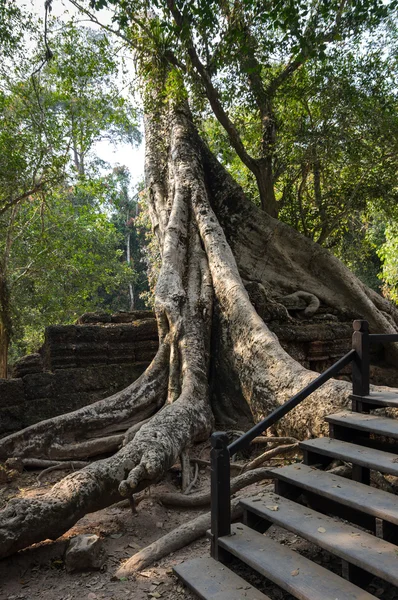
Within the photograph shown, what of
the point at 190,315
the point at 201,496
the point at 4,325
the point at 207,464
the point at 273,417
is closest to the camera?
the point at 273,417

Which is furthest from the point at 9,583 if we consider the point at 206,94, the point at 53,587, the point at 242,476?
the point at 206,94

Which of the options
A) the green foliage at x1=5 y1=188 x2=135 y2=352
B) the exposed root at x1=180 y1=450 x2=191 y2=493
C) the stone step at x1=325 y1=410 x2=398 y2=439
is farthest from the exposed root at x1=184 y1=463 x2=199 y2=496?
the green foliage at x1=5 y1=188 x2=135 y2=352

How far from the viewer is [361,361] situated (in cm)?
279

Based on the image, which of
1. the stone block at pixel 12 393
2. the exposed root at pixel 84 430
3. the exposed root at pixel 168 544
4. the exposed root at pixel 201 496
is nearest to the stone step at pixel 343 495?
the exposed root at pixel 168 544

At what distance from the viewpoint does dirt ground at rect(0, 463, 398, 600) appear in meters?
2.20

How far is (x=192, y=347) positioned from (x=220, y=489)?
2281 millimetres

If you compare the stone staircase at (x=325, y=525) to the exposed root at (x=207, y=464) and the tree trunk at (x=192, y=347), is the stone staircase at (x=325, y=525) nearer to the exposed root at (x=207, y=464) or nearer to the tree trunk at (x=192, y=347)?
the tree trunk at (x=192, y=347)

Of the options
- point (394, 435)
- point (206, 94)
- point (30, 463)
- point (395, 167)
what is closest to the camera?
point (394, 435)

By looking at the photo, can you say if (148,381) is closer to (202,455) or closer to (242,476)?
(202,455)

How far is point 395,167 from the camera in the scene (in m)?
7.26

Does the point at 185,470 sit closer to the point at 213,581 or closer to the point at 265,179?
the point at 213,581

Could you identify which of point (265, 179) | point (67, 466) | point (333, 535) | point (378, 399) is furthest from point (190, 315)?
point (265, 179)

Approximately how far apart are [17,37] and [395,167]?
241 inches

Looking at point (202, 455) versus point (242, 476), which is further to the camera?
point (202, 455)
